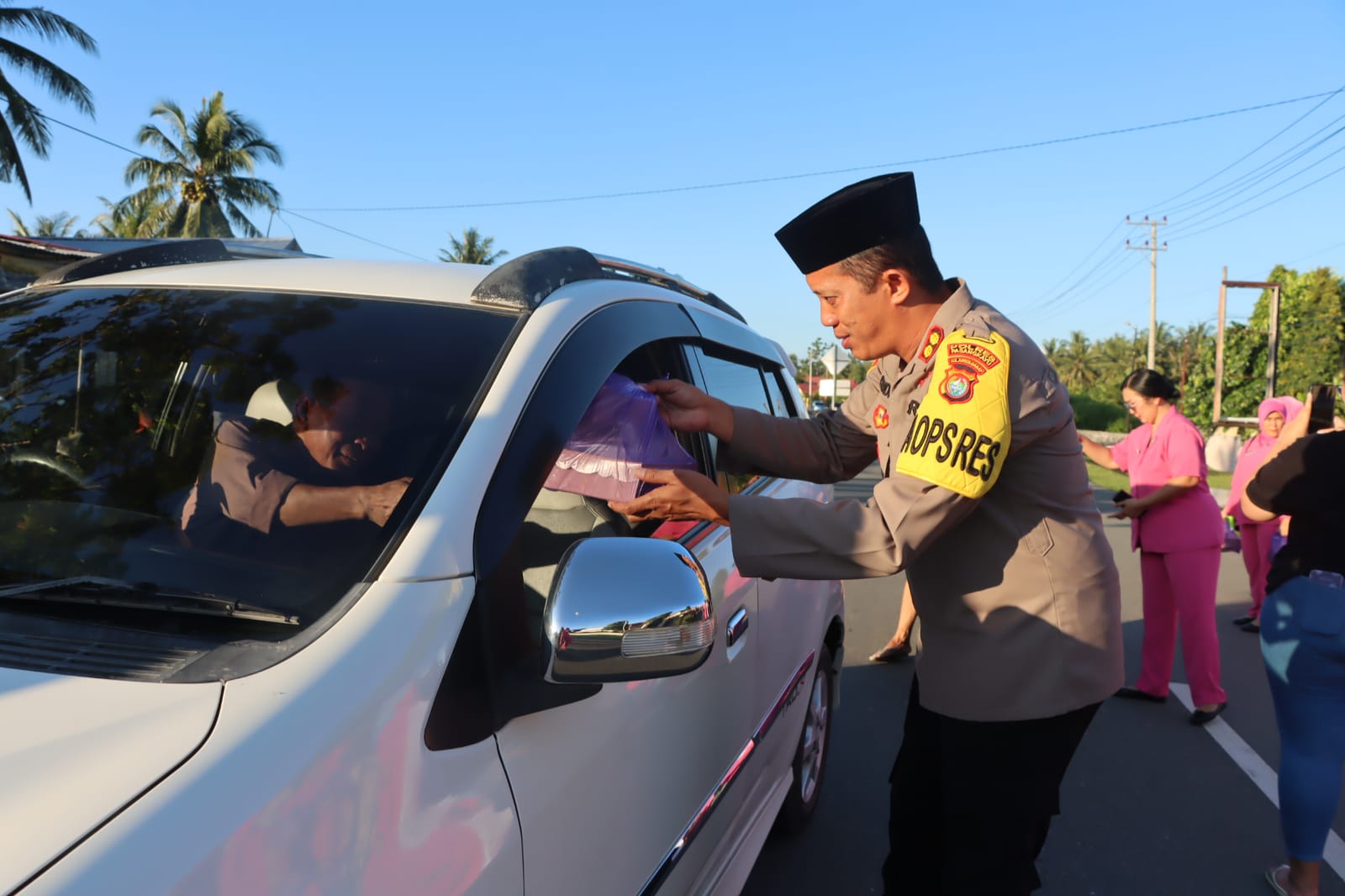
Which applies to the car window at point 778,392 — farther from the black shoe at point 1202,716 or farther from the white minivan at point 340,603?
the black shoe at point 1202,716

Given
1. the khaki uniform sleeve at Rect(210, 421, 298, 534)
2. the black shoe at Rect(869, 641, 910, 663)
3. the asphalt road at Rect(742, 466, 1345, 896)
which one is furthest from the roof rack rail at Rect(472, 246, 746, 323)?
the black shoe at Rect(869, 641, 910, 663)

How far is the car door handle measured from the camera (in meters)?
2.20

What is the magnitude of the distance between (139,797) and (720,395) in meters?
2.20

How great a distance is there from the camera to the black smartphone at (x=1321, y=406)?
4059 mm

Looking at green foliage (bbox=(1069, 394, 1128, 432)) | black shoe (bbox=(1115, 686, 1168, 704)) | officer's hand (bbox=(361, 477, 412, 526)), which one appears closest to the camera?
officer's hand (bbox=(361, 477, 412, 526))

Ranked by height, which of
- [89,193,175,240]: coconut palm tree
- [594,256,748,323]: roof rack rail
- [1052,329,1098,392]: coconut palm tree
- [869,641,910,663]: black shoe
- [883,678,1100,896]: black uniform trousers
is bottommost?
[1052,329,1098,392]: coconut palm tree

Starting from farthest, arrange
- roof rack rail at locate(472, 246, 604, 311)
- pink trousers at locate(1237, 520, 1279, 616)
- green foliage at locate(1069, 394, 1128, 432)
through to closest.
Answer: green foliage at locate(1069, 394, 1128, 432), pink trousers at locate(1237, 520, 1279, 616), roof rack rail at locate(472, 246, 604, 311)

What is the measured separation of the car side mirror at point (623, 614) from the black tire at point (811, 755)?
203 centimetres

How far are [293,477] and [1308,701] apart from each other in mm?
3159

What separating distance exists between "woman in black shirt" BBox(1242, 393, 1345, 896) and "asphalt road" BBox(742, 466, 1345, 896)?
35 centimetres

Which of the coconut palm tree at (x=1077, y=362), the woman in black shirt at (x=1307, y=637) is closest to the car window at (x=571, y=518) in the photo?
the woman in black shirt at (x=1307, y=637)

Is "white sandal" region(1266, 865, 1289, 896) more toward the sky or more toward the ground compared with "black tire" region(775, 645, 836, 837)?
more toward the ground

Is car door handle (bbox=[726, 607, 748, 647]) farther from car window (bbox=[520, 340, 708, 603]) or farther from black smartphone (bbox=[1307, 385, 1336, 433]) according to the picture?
black smartphone (bbox=[1307, 385, 1336, 433])

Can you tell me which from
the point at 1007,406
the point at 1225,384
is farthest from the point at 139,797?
the point at 1225,384
